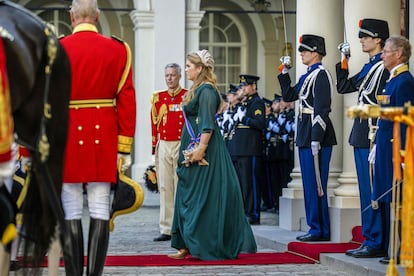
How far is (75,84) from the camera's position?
733 centimetres

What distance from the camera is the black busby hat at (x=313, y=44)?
1130 cm

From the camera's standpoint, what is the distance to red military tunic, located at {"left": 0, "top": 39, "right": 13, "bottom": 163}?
4.79 metres

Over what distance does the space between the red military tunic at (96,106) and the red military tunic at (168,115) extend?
5208 millimetres

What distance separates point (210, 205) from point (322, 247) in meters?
1.07

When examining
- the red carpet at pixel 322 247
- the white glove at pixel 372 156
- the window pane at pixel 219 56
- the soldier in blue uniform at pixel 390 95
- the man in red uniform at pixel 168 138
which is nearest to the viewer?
the soldier in blue uniform at pixel 390 95

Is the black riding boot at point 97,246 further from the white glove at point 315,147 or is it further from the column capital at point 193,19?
the column capital at point 193,19

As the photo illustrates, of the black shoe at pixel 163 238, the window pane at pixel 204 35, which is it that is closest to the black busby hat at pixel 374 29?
the black shoe at pixel 163 238

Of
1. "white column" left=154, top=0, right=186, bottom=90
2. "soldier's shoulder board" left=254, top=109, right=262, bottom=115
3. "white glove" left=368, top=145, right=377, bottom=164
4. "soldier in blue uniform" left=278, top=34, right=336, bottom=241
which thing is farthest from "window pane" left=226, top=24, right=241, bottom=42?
"white glove" left=368, top=145, right=377, bottom=164

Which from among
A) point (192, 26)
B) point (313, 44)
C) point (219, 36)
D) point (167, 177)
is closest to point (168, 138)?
point (167, 177)

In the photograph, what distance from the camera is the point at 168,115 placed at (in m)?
12.7

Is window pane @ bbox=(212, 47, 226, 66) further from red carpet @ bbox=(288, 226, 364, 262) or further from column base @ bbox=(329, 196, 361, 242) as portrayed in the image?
red carpet @ bbox=(288, 226, 364, 262)

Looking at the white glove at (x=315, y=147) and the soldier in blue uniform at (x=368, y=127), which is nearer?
the soldier in blue uniform at (x=368, y=127)

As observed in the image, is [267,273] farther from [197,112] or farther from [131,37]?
[131,37]

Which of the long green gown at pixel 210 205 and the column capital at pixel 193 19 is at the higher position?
the column capital at pixel 193 19
